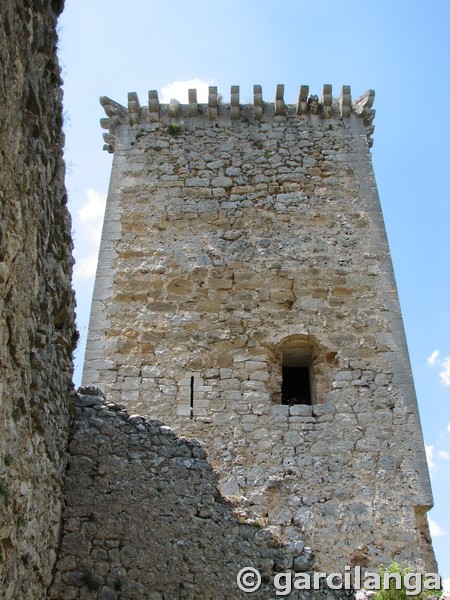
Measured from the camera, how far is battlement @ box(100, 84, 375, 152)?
9.39 meters

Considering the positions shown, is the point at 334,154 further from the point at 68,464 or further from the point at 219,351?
the point at 68,464

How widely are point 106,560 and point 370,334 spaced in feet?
14.6

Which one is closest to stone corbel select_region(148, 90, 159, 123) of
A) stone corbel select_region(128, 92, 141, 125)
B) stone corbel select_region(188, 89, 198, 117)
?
stone corbel select_region(128, 92, 141, 125)

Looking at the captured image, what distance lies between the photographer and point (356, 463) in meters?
6.73

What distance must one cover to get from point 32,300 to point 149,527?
170cm

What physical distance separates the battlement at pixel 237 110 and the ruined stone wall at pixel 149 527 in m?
5.87

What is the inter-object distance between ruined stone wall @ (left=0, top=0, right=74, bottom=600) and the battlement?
16.9ft

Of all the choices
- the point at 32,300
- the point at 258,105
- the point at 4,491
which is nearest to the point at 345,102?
the point at 258,105

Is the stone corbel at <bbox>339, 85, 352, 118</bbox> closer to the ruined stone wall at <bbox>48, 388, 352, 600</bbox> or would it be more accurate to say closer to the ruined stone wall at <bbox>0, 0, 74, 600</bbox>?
the ruined stone wall at <bbox>0, 0, 74, 600</bbox>

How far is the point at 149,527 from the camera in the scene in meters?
4.27

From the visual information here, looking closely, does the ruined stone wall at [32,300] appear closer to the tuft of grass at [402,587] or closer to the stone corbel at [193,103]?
the tuft of grass at [402,587]

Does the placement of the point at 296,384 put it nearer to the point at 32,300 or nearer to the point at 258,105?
the point at 258,105

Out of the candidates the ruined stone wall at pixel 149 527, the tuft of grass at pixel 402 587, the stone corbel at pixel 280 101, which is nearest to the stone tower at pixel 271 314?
the stone corbel at pixel 280 101

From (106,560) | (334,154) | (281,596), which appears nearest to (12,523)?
(106,560)
